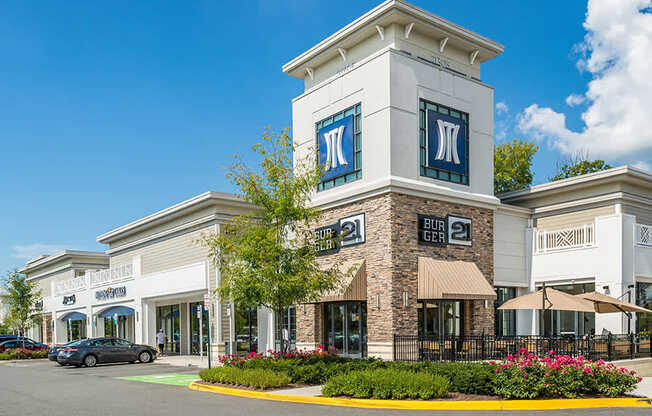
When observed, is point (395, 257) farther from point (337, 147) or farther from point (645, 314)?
point (645, 314)

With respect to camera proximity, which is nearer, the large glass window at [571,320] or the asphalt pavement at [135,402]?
the asphalt pavement at [135,402]

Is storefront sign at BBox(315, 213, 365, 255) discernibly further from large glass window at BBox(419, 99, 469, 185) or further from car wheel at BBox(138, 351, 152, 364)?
car wheel at BBox(138, 351, 152, 364)

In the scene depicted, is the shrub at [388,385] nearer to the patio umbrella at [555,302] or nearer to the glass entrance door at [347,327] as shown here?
the patio umbrella at [555,302]

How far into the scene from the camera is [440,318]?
25719mm

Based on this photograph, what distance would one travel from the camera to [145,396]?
55.2 ft

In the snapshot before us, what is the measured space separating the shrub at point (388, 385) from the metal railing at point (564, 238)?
50.3 feet

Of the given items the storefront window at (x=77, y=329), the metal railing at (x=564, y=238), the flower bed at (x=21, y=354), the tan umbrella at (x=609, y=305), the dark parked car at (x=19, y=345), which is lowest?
the storefront window at (x=77, y=329)

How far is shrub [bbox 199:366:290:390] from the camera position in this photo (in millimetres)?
17125

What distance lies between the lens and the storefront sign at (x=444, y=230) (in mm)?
25531

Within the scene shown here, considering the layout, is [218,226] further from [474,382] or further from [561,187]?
[474,382]

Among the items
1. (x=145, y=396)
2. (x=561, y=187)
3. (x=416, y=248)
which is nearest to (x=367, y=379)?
(x=145, y=396)

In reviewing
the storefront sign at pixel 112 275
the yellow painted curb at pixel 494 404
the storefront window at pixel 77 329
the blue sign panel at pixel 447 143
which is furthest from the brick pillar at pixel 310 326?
the storefront window at pixel 77 329

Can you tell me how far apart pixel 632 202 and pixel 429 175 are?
9483 millimetres

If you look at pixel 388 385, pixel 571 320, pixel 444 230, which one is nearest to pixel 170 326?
pixel 444 230
